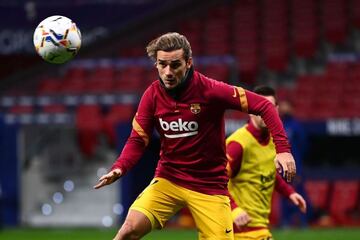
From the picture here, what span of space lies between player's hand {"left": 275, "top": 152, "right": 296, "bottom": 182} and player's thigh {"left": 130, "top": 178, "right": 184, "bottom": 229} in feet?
2.78

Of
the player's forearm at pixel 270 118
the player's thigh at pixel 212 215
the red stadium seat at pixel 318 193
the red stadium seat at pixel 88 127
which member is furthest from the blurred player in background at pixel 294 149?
the player's forearm at pixel 270 118

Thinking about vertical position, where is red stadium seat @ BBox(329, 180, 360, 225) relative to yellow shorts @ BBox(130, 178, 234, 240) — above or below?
below

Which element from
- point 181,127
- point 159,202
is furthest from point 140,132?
point 159,202

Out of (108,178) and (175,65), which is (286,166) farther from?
(108,178)

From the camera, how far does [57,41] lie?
7.21m

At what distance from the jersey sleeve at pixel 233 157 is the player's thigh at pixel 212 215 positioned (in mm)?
632

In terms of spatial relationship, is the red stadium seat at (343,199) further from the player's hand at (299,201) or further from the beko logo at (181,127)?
the beko logo at (181,127)

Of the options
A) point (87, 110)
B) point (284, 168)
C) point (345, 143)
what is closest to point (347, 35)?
point (345, 143)

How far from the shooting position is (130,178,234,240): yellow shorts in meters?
6.61

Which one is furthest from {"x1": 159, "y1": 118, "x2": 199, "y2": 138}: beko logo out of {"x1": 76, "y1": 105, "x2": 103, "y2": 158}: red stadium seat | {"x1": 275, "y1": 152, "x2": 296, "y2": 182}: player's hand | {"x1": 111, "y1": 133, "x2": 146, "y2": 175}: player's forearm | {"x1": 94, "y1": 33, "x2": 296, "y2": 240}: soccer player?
{"x1": 76, "y1": 105, "x2": 103, "y2": 158}: red stadium seat

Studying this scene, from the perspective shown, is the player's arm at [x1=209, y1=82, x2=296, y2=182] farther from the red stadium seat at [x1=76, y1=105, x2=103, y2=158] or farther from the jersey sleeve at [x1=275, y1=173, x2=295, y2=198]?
the red stadium seat at [x1=76, y1=105, x2=103, y2=158]

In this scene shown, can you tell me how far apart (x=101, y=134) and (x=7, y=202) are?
191 centimetres

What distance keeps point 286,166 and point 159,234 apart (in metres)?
7.47

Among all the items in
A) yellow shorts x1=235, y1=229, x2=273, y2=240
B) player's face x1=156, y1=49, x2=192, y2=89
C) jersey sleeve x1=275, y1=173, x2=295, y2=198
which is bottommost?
yellow shorts x1=235, y1=229, x2=273, y2=240
